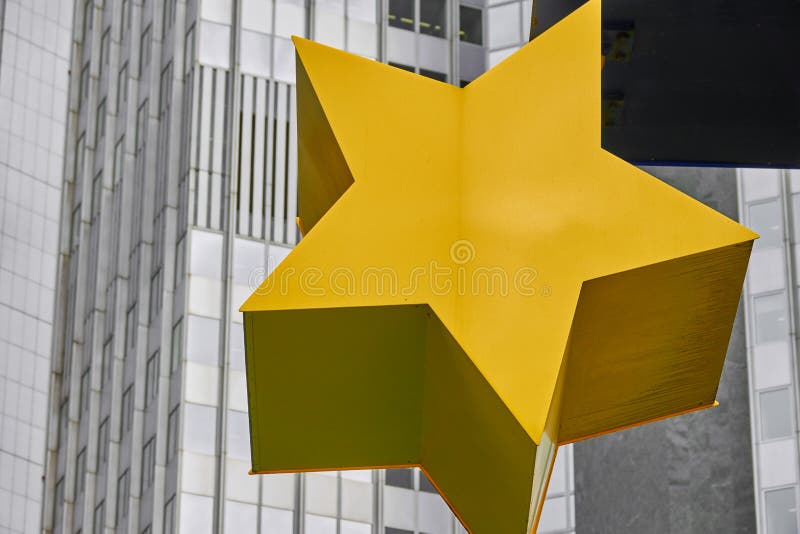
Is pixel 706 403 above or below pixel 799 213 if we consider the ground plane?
below

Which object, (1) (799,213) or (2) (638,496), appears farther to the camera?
(1) (799,213)

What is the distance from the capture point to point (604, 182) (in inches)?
433

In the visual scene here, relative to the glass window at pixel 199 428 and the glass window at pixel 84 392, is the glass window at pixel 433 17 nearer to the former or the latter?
the glass window at pixel 84 392

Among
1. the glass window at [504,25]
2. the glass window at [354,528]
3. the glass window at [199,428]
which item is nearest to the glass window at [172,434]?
the glass window at [199,428]

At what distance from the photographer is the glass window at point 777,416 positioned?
104ft

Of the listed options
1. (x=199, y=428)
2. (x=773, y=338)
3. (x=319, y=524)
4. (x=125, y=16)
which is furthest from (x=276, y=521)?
(x=125, y=16)

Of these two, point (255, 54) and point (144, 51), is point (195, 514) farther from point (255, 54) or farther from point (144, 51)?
point (144, 51)

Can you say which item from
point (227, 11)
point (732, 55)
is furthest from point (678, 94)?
Result: point (227, 11)

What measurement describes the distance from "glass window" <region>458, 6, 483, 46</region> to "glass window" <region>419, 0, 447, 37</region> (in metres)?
0.59

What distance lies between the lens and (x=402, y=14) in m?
45.3

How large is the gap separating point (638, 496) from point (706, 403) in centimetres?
1124

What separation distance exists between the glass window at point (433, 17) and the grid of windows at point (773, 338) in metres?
14.7

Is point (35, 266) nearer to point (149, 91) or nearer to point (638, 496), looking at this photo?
point (149, 91)

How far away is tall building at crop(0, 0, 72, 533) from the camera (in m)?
A: 66.1
